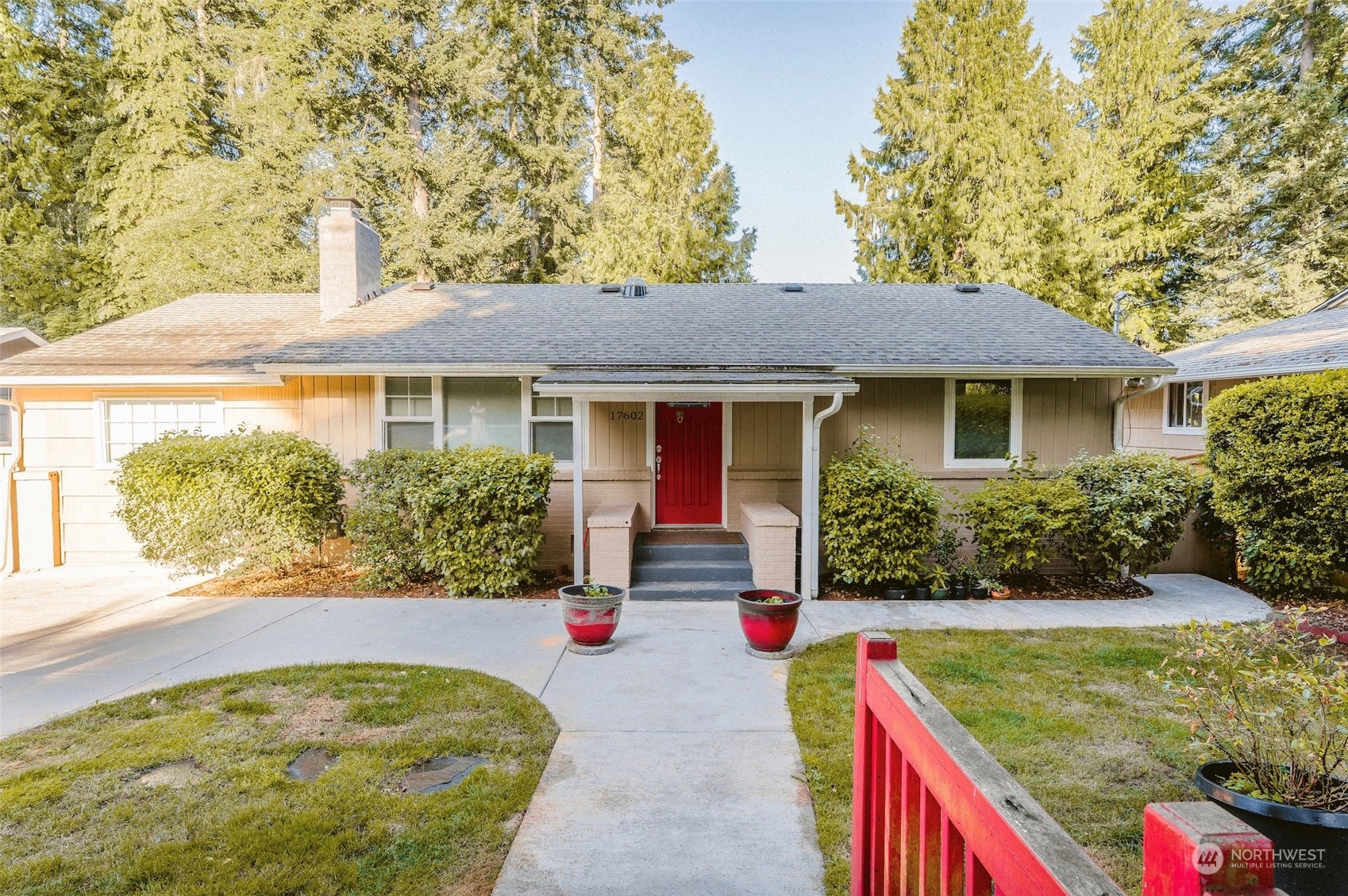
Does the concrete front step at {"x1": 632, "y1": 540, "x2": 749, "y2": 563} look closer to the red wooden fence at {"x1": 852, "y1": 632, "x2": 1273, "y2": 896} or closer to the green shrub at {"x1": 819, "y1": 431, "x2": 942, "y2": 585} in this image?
the green shrub at {"x1": 819, "y1": 431, "x2": 942, "y2": 585}

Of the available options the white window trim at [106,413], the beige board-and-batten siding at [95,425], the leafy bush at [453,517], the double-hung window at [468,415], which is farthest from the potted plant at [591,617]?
the white window trim at [106,413]

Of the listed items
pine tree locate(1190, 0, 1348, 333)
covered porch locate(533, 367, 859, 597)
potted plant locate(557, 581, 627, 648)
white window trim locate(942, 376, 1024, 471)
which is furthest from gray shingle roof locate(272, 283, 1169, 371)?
pine tree locate(1190, 0, 1348, 333)

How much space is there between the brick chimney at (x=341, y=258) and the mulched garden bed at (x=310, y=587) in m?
4.16

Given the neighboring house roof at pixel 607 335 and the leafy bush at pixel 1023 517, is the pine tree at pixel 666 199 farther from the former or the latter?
the leafy bush at pixel 1023 517

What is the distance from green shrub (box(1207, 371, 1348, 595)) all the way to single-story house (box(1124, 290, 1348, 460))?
4.34ft

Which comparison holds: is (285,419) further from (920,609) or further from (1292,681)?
(1292,681)

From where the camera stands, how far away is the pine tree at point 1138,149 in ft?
56.1

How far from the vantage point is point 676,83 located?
19219 mm

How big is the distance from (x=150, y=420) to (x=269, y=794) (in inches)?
325

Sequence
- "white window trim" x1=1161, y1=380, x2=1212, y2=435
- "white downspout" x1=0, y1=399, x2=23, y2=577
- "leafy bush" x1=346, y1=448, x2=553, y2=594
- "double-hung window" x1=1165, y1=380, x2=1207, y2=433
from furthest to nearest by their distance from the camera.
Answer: "double-hung window" x1=1165, y1=380, x2=1207, y2=433
"white window trim" x1=1161, y1=380, x2=1212, y2=435
"white downspout" x1=0, y1=399, x2=23, y2=577
"leafy bush" x1=346, y1=448, x2=553, y2=594

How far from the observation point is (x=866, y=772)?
7.13 ft

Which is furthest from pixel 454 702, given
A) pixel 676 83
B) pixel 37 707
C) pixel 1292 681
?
pixel 676 83

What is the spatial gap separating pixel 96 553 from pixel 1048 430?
1336cm

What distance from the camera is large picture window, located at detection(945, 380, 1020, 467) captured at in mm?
9039
